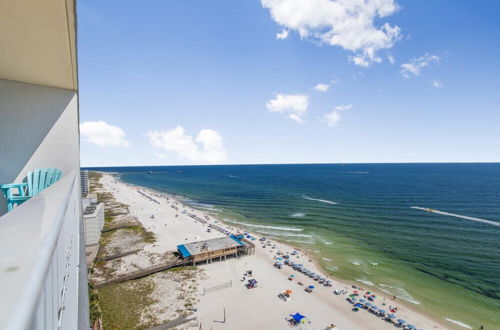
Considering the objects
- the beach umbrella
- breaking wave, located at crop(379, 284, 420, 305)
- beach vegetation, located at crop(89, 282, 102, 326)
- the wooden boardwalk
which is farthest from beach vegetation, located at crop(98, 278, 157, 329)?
breaking wave, located at crop(379, 284, 420, 305)

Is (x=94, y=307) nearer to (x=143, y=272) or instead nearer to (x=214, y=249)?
(x=143, y=272)

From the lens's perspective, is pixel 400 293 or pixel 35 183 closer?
pixel 35 183

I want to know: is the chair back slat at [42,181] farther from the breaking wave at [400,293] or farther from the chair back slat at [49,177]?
the breaking wave at [400,293]

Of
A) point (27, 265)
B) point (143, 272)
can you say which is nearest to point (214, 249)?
point (143, 272)

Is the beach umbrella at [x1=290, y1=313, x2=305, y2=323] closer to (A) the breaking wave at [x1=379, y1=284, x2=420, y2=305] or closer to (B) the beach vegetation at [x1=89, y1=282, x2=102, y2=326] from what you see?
(A) the breaking wave at [x1=379, y1=284, x2=420, y2=305]

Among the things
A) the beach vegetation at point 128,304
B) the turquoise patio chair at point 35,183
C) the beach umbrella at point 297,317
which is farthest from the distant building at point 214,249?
the turquoise patio chair at point 35,183
